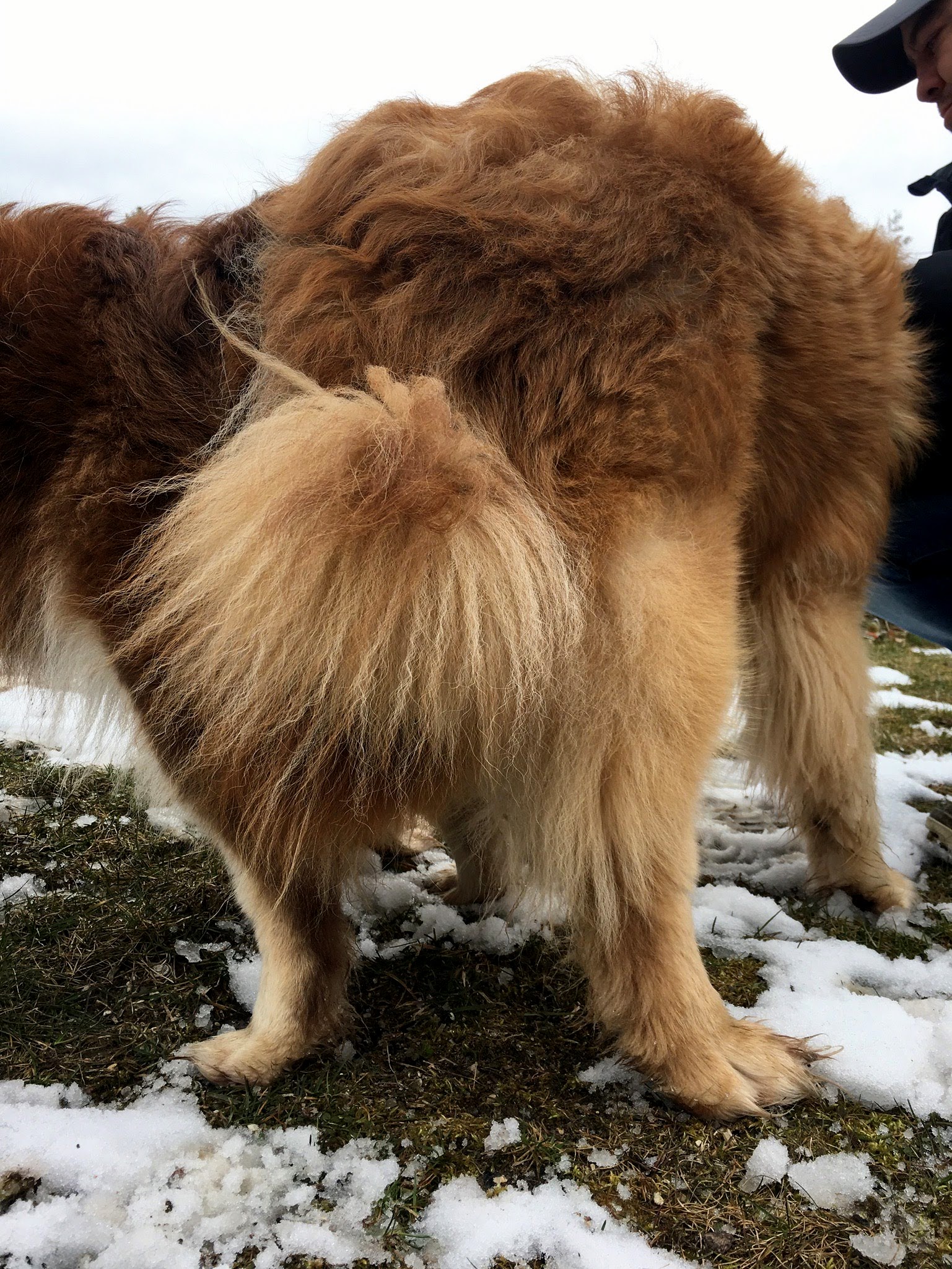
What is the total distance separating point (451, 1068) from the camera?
164cm

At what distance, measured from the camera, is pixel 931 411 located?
7.11 ft

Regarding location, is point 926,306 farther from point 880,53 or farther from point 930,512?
point 880,53

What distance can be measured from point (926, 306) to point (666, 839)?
1.50 metres

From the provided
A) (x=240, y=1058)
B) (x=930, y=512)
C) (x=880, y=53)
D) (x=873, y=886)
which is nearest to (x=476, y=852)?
(x=240, y=1058)

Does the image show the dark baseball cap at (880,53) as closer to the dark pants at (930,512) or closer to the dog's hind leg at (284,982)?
the dark pants at (930,512)

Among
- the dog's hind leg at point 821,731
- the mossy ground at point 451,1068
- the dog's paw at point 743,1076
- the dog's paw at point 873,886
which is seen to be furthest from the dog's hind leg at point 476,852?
the dog's paw at point 873,886

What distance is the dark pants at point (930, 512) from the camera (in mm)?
2104

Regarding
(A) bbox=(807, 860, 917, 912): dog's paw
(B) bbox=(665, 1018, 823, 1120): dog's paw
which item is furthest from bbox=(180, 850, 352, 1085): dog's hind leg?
(A) bbox=(807, 860, 917, 912): dog's paw

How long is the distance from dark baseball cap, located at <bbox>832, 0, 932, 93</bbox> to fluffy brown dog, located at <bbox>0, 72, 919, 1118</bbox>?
2.98 ft

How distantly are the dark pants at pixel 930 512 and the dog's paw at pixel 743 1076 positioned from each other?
4.04 ft

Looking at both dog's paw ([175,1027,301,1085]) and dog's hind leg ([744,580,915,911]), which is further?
dog's hind leg ([744,580,915,911])

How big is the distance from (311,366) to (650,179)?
0.68 meters

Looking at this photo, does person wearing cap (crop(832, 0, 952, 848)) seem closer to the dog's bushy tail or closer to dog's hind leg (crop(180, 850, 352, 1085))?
the dog's bushy tail

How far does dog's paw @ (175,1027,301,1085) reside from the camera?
1.57 meters
